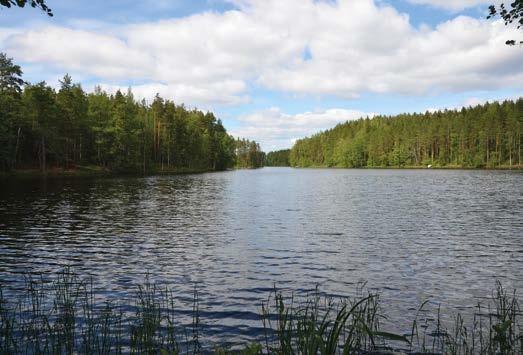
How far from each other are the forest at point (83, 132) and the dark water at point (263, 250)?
153 feet

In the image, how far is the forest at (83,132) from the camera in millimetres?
82375

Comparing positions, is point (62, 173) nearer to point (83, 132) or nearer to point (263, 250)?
point (83, 132)

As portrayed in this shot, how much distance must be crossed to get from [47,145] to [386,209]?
75788mm

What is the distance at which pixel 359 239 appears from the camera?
88.4 feet

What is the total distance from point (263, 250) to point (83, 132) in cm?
9340

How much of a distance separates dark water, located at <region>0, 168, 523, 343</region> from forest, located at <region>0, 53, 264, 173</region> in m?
46.8

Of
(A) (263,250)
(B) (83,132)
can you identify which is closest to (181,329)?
(A) (263,250)

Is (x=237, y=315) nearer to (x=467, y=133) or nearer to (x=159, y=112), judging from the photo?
(x=159, y=112)

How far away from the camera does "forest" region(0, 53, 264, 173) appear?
270 ft

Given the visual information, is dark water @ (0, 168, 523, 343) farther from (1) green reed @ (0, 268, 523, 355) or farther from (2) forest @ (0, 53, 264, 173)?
(2) forest @ (0, 53, 264, 173)

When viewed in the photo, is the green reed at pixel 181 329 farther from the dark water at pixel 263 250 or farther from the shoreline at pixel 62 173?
the shoreline at pixel 62 173

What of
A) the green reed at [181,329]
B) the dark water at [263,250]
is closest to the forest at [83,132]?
the dark water at [263,250]

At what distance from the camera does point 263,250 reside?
931 inches

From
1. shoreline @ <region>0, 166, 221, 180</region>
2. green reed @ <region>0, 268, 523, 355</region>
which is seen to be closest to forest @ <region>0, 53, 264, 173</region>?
shoreline @ <region>0, 166, 221, 180</region>
